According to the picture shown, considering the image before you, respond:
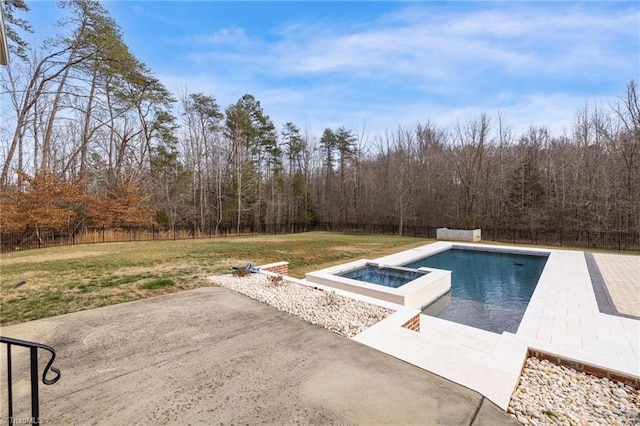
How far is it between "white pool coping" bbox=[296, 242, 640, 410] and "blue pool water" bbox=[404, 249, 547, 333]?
646mm

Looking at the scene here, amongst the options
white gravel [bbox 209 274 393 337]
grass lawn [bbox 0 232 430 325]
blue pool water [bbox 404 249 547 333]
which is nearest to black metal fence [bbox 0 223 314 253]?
grass lawn [bbox 0 232 430 325]

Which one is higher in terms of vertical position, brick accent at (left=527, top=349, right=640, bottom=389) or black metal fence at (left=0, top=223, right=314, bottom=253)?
black metal fence at (left=0, top=223, right=314, bottom=253)

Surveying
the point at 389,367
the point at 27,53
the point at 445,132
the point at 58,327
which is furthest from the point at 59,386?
the point at 445,132

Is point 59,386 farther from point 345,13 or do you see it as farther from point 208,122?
point 208,122

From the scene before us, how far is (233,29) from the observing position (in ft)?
30.3

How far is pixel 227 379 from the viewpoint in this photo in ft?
7.85

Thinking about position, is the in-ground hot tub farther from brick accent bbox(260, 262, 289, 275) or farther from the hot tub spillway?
brick accent bbox(260, 262, 289, 275)

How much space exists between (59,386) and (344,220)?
24318 millimetres

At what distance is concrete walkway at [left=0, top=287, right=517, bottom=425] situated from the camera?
6.48 feet

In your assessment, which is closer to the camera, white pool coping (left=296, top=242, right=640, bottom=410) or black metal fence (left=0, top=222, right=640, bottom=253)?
white pool coping (left=296, top=242, right=640, bottom=410)

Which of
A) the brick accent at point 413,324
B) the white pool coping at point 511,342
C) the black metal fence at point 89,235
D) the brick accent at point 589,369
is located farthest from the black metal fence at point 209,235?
the brick accent at point 413,324

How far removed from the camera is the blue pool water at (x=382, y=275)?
24.4ft

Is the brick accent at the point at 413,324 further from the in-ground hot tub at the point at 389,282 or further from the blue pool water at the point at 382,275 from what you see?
the blue pool water at the point at 382,275

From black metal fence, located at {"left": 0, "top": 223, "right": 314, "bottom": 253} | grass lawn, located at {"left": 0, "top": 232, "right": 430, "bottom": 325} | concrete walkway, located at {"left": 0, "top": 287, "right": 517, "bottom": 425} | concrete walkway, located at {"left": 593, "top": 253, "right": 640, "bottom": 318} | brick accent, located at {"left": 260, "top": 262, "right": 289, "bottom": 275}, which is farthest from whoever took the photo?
black metal fence, located at {"left": 0, "top": 223, "right": 314, "bottom": 253}
